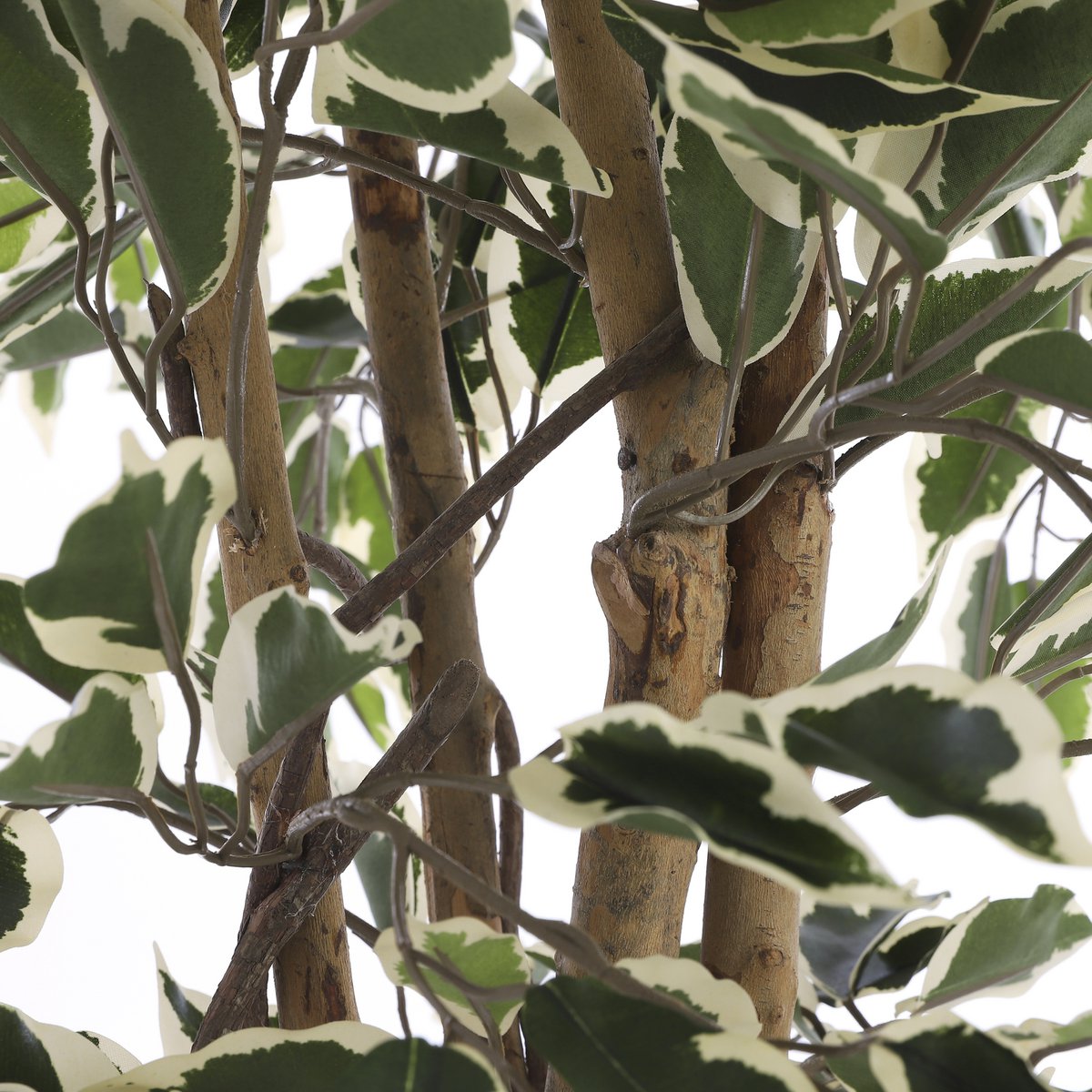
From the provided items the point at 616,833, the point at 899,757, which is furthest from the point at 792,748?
the point at 616,833

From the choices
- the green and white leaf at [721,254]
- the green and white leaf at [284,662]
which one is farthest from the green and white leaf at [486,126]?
the green and white leaf at [284,662]

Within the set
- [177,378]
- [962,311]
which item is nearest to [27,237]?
[177,378]

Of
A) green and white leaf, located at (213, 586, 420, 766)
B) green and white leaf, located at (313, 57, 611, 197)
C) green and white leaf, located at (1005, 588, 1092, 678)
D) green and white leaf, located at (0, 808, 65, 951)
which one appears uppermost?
green and white leaf, located at (313, 57, 611, 197)

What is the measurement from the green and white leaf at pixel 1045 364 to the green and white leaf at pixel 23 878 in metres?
0.27

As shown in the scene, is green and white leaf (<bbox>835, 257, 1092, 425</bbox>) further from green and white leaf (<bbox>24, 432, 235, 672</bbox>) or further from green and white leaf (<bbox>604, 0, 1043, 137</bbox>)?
green and white leaf (<bbox>24, 432, 235, 672</bbox>)

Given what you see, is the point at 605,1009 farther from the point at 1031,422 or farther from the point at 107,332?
the point at 1031,422

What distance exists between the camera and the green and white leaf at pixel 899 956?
0.39m

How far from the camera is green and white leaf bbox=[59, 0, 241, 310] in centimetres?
25

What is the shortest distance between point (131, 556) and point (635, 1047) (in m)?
0.15

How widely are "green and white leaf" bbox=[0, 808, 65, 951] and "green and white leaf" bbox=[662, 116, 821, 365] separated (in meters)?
0.23

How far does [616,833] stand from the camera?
1.08 feet

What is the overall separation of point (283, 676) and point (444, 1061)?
0.29ft

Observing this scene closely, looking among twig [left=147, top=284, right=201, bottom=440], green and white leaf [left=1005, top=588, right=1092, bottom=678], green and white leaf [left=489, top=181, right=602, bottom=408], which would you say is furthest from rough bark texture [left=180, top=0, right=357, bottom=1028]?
green and white leaf [left=1005, top=588, right=1092, bottom=678]

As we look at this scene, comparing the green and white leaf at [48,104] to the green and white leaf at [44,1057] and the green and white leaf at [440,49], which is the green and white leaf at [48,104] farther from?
the green and white leaf at [44,1057]
